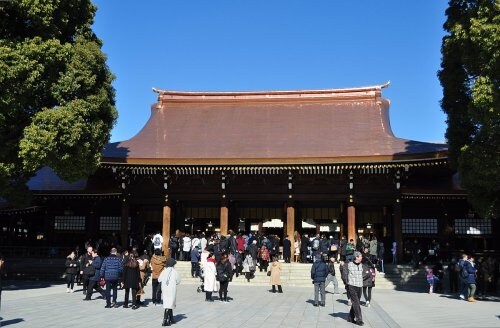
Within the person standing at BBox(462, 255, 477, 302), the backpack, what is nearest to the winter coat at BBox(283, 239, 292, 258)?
the backpack

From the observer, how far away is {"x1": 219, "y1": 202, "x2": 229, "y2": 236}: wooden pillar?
76.4 ft

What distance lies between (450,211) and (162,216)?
14.2 metres

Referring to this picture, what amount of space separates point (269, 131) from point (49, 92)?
13.2 meters

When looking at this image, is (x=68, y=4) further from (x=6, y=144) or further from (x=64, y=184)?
(x=64, y=184)

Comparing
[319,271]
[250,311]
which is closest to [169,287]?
[250,311]

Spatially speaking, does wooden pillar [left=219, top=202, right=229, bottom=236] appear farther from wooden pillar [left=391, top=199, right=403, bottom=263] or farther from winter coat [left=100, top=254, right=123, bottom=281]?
winter coat [left=100, top=254, right=123, bottom=281]

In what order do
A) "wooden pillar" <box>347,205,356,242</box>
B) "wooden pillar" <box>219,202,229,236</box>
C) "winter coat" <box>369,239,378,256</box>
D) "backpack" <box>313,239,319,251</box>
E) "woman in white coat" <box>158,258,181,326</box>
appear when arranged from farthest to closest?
1. "wooden pillar" <box>219,202,229,236</box>
2. "wooden pillar" <box>347,205,356,242</box>
3. "backpack" <box>313,239,319,251</box>
4. "winter coat" <box>369,239,378,256</box>
5. "woman in white coat" <box>158,258,181,326</box>

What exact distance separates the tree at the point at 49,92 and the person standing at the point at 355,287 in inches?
393

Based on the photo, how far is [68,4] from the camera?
17.3m

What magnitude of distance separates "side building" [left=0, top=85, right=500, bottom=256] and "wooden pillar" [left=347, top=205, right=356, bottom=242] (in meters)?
0.05

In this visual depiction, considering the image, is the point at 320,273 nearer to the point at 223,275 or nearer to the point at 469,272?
the point at 223,275

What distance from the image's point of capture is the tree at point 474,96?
14.2 meters

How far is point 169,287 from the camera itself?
1073cm

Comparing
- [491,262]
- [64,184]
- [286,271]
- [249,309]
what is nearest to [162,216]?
[64,184]
